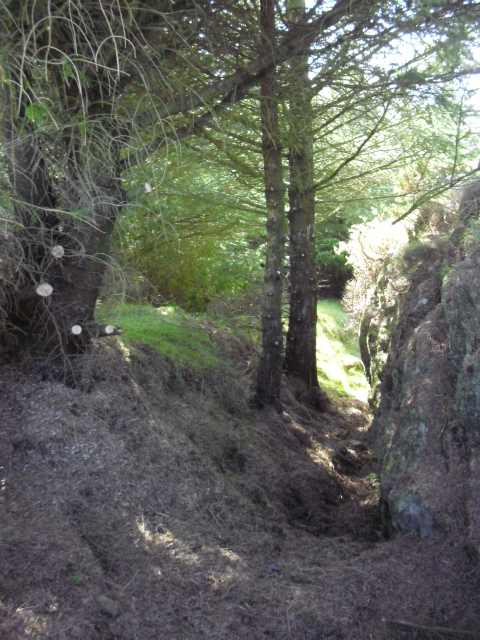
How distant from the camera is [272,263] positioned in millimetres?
7637

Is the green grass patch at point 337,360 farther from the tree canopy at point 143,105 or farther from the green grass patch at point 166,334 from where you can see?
the tree canopy at point 143,105

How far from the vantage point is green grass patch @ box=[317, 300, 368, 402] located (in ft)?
43.8

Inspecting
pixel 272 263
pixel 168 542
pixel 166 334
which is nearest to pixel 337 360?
pixel 272 263

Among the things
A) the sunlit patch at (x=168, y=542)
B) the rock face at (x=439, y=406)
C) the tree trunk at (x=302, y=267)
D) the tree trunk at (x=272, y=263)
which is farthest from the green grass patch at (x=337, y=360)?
the sunlit patch at (x=168, y=542)

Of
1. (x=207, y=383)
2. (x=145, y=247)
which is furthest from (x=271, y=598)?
(x=145, y=247)

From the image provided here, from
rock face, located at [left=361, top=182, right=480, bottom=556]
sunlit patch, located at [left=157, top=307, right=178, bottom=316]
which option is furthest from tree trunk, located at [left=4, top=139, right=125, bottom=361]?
sunlit patch, located at [left=157, top=307, right=178, bottom=316]

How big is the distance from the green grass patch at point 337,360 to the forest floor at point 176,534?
643 cm

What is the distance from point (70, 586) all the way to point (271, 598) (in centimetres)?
133

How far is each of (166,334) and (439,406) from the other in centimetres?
390

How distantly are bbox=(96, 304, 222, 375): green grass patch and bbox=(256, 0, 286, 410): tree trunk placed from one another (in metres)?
0.72

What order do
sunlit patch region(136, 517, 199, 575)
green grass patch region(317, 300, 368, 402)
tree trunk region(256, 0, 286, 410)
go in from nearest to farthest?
sunlit patch region(136, 517, 199, 575)
tree trunk region(256, 0, 286, 410)
green grass patch region(317, 300, 368, 402)

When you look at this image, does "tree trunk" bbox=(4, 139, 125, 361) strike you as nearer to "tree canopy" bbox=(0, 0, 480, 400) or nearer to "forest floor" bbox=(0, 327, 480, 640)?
"tree canopy" bbox=(0, 0, 480, 400)

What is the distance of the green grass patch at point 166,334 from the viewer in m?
6.97

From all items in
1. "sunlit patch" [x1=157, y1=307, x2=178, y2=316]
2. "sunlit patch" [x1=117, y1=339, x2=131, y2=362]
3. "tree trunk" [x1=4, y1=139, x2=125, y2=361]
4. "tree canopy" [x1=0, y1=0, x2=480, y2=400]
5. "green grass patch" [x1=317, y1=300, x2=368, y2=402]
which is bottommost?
→ "green grass patch" [x1=317, y1=300, x2=368, y2=402]
